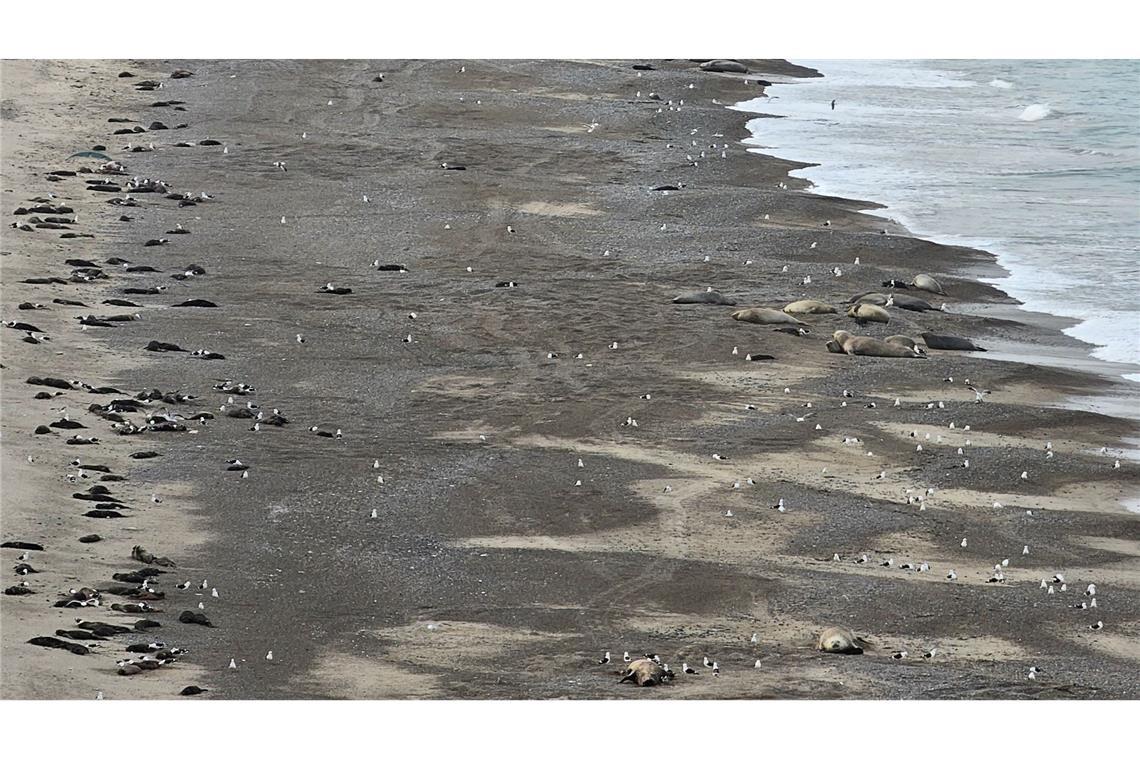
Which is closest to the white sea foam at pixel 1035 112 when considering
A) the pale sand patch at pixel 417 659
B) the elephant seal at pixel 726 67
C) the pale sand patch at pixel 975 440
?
the elephant seal at pixel 726 67

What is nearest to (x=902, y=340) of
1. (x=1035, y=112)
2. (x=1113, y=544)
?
(x=1113, y=544)

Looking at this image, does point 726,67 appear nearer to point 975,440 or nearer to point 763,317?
point 763,317

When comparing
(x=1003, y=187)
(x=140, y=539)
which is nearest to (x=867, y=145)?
(x=1003, y=187)

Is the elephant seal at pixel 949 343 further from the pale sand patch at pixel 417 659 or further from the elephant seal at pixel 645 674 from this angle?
the elephant seal at pixel 645 674

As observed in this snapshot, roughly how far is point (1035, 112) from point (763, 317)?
7168mm

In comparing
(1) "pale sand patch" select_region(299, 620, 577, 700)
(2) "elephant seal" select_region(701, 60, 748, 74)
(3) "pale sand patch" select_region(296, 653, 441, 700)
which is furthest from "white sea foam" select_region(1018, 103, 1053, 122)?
(3) "pale sand patch" select_region(296, 653, 441, 700)

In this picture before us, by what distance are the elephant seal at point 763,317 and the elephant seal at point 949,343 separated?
123 centimetres

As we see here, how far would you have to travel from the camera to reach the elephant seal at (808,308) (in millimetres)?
19875

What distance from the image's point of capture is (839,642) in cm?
1258

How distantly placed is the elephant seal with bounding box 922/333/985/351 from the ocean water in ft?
9.58

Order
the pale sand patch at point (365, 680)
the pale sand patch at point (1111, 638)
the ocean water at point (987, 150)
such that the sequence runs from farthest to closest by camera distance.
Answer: the ocean water at point (987, 150), the pale sand patch at point (1111, 638), the pale sand patch at point (365, 680)

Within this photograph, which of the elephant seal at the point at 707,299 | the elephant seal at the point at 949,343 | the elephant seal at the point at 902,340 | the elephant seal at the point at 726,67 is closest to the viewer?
the elephant seal at the point at 902,340

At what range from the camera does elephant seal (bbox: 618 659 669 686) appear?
1193 centimetres

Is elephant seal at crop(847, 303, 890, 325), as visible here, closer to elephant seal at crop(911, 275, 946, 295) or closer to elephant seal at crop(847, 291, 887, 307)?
elephant seal at crop(847, 291, 887, 307)
